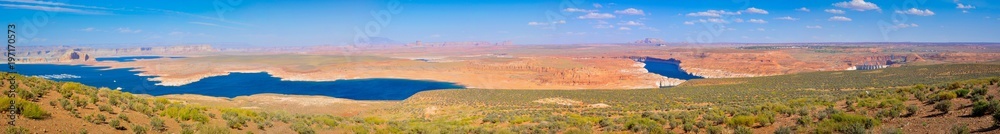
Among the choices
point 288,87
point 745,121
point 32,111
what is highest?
point 32,111

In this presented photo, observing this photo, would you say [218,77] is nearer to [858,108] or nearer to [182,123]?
[182,123]

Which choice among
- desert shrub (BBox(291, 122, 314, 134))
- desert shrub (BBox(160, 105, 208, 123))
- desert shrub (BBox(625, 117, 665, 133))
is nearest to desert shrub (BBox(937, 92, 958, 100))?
desert shrub (BBox(625, 117, 665, 133))

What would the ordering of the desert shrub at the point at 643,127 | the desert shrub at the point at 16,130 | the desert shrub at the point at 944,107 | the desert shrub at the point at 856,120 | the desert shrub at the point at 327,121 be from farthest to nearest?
1. the desert shrub at the point at 327,121
2. the desert shrub at the point at 643,127
3. the desert shrub at the point at 944,107
4. the desert shrub at the point at 856,120
5. the desert shrub at the point at 16,130

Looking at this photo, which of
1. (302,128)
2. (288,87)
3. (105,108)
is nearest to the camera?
(105,108)

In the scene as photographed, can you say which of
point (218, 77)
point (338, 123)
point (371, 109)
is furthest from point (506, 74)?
point (338, 123)

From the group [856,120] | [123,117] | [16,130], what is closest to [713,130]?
[856,120]

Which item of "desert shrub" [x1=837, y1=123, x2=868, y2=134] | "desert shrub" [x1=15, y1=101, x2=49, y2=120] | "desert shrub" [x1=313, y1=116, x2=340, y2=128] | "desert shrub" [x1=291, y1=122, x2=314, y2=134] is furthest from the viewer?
"desert shrub" [x1=313, y1=116, x2=340, y2=128]

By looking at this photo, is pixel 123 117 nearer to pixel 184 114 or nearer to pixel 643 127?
pixel 184 114

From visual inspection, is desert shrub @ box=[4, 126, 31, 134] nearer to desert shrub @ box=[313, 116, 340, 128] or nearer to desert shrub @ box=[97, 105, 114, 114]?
desert shrub @ box=[97, 105, 114, 114]

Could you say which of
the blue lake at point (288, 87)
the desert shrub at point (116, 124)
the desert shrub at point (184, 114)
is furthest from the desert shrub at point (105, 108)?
the blue lake at point (288, 87)

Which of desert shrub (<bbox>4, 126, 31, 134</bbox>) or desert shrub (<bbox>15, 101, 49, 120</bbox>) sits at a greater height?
desert shrub (<bbox>15, 101, 49, 120</bbox>)

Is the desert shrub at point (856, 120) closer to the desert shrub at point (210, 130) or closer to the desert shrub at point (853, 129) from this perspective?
the desert shrub at point (853, 129)

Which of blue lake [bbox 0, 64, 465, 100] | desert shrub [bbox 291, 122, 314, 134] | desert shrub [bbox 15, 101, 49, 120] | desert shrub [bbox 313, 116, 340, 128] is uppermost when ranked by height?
desert shrub [bbox 15, 101, 49, 120]
